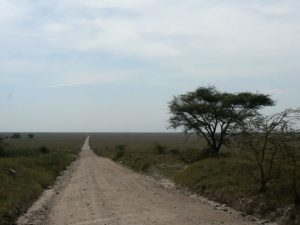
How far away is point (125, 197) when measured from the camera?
2256cm

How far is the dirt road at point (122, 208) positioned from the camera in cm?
1614

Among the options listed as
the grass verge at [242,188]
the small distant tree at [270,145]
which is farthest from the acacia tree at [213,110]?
the small distant tree at [270,145]

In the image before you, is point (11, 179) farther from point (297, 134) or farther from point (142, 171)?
point (142, 171)

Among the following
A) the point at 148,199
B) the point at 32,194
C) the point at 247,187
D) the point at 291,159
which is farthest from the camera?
the point at 32,194

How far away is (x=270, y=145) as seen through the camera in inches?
742

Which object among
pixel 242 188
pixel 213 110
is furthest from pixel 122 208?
pixel 213 110

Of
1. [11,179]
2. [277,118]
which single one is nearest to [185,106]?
[11,179]

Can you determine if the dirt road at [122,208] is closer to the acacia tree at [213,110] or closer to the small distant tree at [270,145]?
the small distant tree at [270,145]

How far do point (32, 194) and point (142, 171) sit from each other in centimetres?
1798

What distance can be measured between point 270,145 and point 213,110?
22.8m

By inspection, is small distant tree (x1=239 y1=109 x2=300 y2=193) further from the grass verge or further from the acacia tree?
the acacia tree

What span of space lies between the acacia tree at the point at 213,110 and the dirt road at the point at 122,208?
50.8 ft

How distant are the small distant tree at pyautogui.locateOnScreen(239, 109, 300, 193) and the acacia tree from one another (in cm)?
2047

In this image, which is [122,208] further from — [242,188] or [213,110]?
[213,110]
